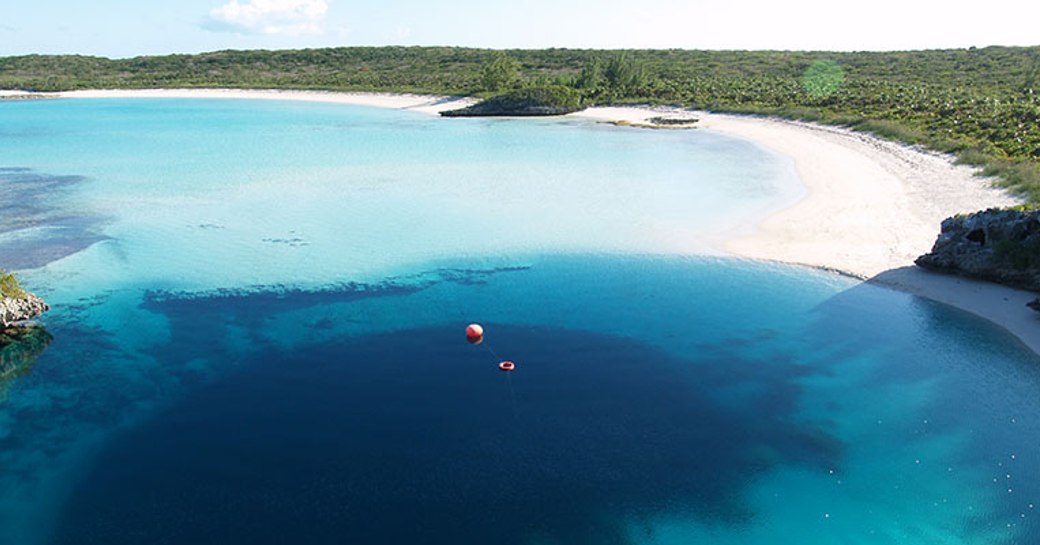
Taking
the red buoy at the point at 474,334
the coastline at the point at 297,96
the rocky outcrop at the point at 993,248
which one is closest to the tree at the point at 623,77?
the coastline at the point at 297,96

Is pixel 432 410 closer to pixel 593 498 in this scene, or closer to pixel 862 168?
pixel 593 498

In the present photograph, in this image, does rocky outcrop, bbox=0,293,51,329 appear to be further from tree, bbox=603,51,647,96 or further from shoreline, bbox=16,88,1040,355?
tree, bbox=603,51,647,96

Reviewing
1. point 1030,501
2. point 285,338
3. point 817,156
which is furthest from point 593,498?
point 817,156

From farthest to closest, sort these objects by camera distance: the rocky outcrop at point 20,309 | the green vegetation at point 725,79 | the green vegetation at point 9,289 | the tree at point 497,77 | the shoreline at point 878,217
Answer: the tree at point 497,77 → the green vegetation at point 725,79 → the shoreline at point 878,217 → the green vegetation at point 9,289 → the rocky outcrop at point 20,309

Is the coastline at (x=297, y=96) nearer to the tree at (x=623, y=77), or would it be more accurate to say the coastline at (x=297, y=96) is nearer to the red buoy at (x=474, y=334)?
the tree at (x=623, y=77)

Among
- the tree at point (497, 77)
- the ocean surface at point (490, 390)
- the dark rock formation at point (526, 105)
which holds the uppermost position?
the tree at point (497, 77)

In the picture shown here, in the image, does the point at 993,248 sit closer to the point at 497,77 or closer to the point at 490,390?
the point at 490,390

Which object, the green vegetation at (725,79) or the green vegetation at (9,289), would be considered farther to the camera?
the green vegetation at (725,79)
